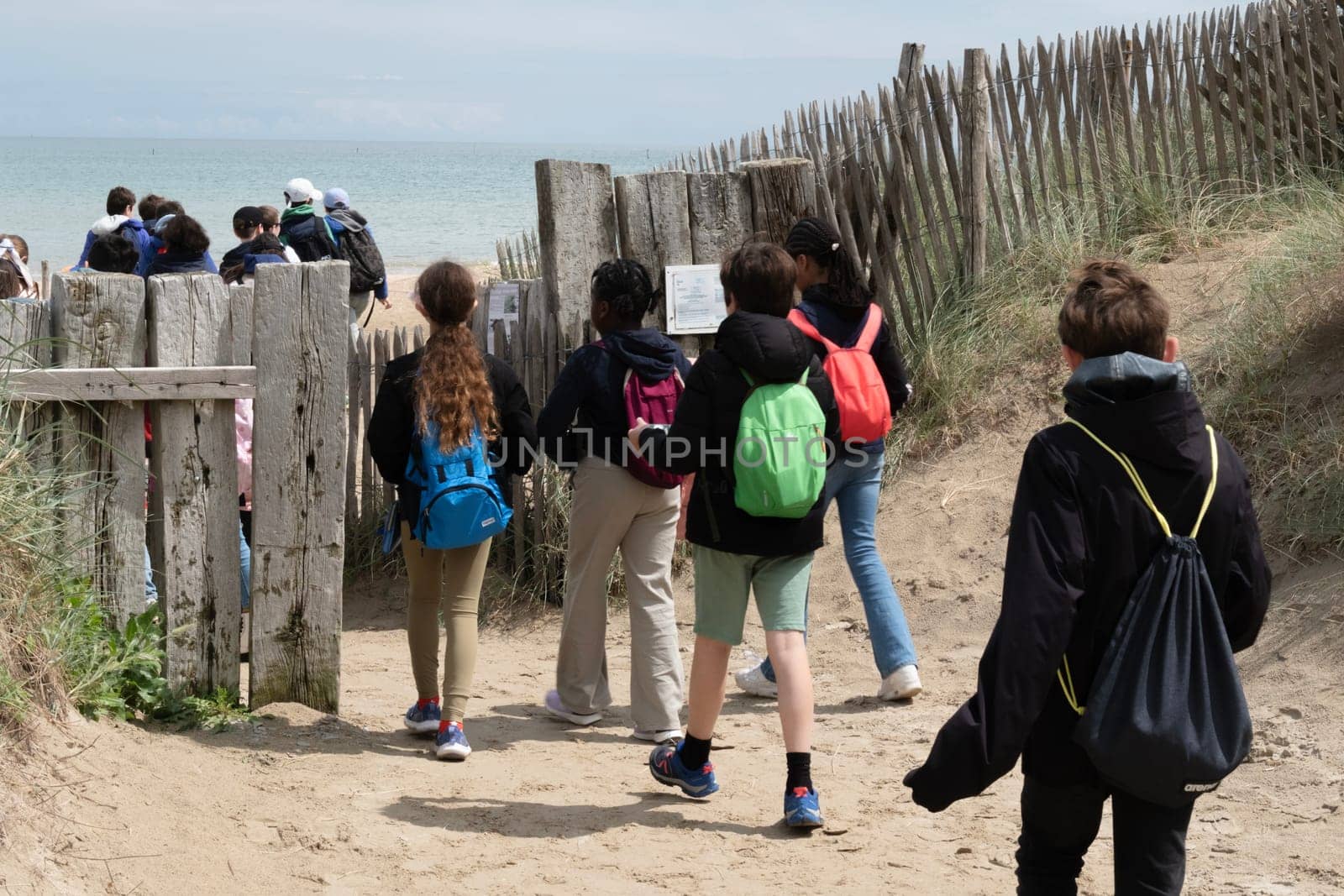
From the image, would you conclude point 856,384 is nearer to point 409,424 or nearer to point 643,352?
point 643,352

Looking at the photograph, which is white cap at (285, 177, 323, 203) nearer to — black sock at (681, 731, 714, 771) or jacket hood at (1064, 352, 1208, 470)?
black sock at (681, 731, 714, 771)

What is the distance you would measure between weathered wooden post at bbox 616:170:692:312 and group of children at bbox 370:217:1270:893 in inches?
67.8

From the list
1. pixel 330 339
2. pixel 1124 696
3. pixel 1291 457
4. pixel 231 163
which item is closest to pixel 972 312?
pixel 1291 457

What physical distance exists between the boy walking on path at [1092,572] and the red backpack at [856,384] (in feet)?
7.08

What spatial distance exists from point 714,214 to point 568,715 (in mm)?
2877

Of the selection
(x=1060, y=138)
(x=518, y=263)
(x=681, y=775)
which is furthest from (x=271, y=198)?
(x=681, y=775)

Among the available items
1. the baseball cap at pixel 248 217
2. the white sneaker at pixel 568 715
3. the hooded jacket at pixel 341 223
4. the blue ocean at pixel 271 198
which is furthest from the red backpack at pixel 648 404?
the blue ocean at pixel 271 198

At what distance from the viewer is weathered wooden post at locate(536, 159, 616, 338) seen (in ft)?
21.0

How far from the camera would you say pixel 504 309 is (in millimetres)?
6773

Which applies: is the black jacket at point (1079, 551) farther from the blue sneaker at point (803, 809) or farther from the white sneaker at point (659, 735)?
the white sneaker at point (659, 735)

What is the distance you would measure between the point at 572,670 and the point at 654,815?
1021 mm

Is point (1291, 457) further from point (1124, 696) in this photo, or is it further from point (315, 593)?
point (315, 593)

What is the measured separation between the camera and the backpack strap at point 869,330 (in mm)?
4934

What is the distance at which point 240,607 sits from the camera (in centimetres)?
473
